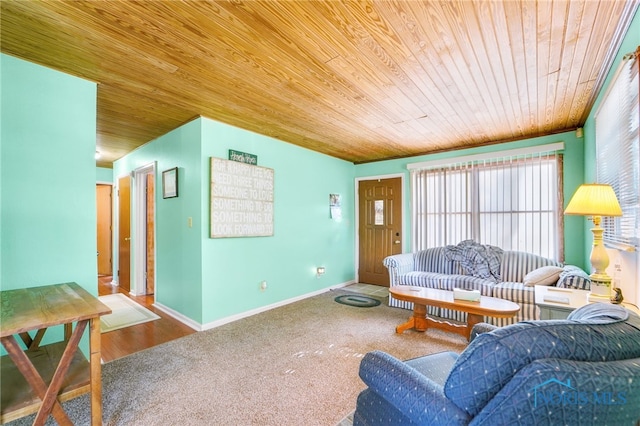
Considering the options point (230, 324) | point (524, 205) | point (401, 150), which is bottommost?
point (230, 324)

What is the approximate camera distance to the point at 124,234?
489 cm

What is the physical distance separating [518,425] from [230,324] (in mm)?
3086

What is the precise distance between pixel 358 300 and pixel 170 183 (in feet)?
10.2

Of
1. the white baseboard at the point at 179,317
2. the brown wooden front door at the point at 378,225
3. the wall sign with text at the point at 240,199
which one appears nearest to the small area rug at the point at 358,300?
the brown wooden front door at the point at 378,225

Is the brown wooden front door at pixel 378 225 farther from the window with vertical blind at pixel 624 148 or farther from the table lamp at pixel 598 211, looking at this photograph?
the table lamp at pixel 598 211

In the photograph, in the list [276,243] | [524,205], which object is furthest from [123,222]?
[524,205]

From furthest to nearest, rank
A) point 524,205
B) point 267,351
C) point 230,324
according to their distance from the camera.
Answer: point 524,205 → point 230,324 → point 267,351

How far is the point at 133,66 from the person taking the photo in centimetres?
211

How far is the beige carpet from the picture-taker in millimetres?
1778

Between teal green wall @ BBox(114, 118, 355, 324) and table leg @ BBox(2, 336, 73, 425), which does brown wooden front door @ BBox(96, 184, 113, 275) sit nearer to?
teal green wall @ BBox(114, 118, 355, 324)

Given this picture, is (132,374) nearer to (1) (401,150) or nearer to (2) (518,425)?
(2) (518,425)

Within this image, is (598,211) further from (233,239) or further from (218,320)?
(218,320)

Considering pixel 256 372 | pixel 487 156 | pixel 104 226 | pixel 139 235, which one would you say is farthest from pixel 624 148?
pixel 104 226

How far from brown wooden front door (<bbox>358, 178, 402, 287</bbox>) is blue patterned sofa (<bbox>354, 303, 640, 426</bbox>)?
417 cm
